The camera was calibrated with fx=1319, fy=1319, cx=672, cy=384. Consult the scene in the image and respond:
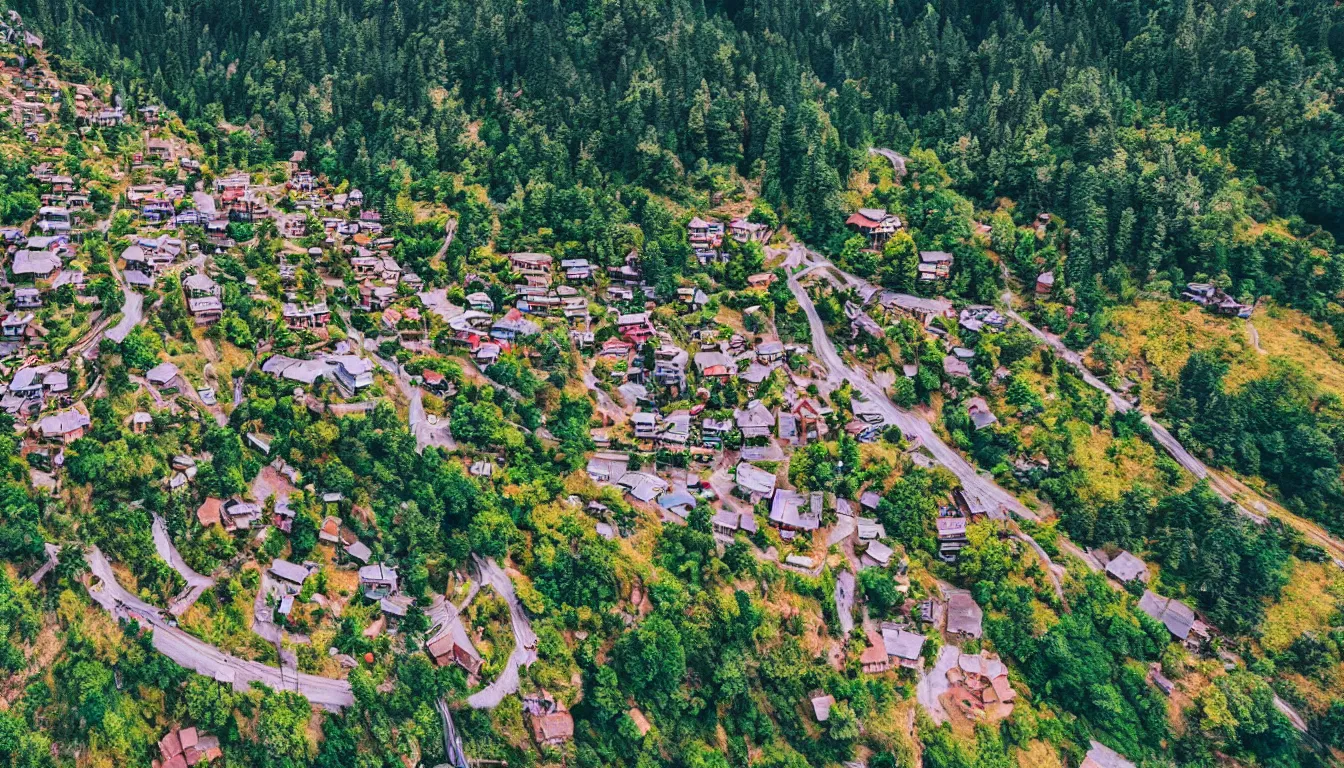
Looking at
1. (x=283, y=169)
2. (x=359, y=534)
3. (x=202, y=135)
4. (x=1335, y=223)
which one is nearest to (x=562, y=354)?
(x=359, y=534)

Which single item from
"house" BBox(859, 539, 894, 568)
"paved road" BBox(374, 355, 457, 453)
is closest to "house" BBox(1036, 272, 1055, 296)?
"house" BBox(859, 539, 894, 568)

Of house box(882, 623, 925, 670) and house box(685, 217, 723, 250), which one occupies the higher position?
house box(685, 217, 723, 250)

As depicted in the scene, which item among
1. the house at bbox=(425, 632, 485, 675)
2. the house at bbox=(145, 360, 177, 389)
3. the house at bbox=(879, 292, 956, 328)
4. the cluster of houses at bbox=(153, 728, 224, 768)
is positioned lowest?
the cluster of houses at bbox=(153, 728, 224, 768)

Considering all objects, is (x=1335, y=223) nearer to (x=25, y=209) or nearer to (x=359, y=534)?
(x=359, y=534)

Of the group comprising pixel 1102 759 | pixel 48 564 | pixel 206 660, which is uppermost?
pixel 48 564

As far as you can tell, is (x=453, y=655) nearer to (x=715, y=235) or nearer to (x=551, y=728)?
(x=551, y=728)

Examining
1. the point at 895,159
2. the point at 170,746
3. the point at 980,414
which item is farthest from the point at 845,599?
the point at 895,159

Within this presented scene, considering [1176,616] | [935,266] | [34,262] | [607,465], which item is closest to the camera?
[1176,616]

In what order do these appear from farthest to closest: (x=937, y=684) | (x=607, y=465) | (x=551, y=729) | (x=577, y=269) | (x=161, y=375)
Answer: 1. (x=577, y=269)
2. (x=607, y=465)
3. (x=161, y=375)
4. (x=937, y=684)
5. (x=551, y=729)

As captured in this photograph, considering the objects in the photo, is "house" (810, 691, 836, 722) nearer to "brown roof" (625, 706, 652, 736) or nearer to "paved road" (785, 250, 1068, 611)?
"brown roof" (625, 706, 652, 736)
